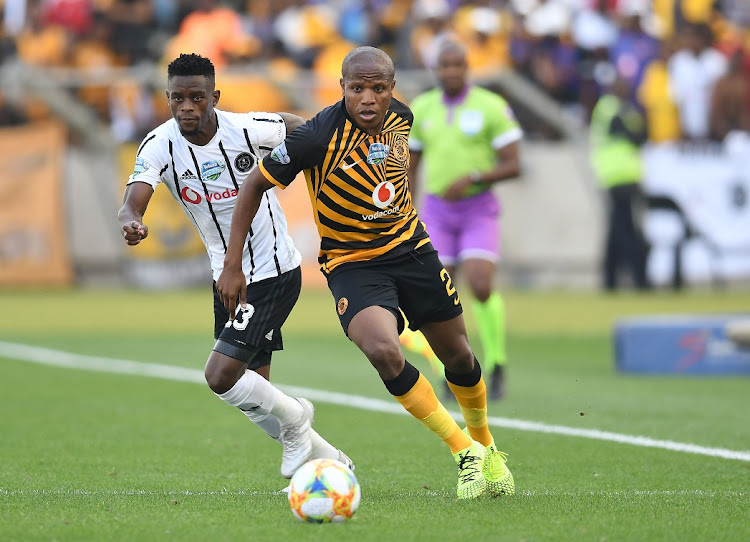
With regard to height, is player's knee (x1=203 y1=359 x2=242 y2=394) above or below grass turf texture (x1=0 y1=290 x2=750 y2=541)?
above

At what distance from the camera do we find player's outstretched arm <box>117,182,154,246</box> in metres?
6.07

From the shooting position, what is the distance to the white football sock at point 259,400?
653 centimetres

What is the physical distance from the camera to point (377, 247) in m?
6.32

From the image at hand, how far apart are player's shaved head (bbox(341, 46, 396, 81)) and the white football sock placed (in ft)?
5.26

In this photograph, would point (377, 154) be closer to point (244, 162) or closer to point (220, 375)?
point (244, 162)

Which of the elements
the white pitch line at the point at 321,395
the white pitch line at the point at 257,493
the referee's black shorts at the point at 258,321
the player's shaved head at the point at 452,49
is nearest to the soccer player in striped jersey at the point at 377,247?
the white pitch line at the point at 257,493

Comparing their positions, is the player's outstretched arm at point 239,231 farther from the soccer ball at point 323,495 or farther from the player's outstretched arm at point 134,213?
the soccer ball at point 323,495

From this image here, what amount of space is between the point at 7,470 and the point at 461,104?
504 cm

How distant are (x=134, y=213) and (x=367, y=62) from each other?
1331 millimetres

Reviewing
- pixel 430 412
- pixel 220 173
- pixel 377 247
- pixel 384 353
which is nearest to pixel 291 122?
pixel 220 173

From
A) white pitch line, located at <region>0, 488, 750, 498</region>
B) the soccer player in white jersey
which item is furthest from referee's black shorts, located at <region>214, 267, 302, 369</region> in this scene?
white pitch line, located at <region>0, 488, 750, 498</region>

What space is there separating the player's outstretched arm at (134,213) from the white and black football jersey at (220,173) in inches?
3.2

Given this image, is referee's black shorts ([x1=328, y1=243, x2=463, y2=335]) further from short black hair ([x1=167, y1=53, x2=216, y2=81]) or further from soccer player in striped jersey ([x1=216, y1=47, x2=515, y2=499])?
short black hair ([x1=167, y1=53, x2=216, y2=81])

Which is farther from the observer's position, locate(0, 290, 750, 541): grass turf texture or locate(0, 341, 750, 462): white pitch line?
locate(0, 341, 750, 462): white pitch line
